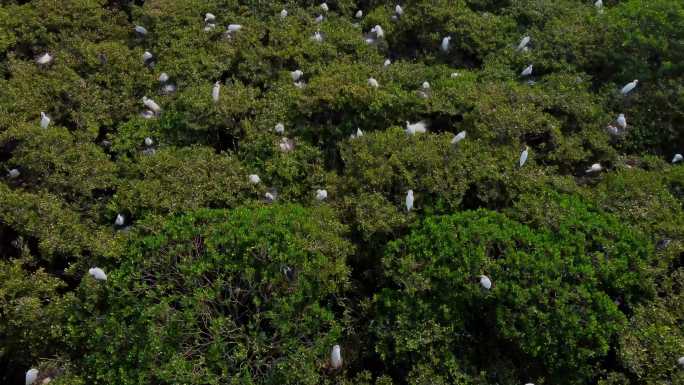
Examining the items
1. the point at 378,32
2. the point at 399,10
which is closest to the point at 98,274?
the point at 378,32

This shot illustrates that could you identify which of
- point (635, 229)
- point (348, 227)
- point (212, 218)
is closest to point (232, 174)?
point (212, 218)

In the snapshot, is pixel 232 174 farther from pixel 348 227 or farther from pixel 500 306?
pixel 500 306

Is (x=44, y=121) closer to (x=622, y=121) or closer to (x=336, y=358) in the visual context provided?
(x=336, y=358)

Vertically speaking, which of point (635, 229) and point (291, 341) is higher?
point (635, 229)

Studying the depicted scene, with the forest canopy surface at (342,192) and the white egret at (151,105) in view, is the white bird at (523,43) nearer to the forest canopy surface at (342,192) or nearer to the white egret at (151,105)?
the forest canopy surface at (342,192)

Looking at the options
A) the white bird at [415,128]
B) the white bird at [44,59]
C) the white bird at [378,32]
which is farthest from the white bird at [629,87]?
the white bird at [44,59]

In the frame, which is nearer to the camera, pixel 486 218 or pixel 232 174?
pixel 486 218
